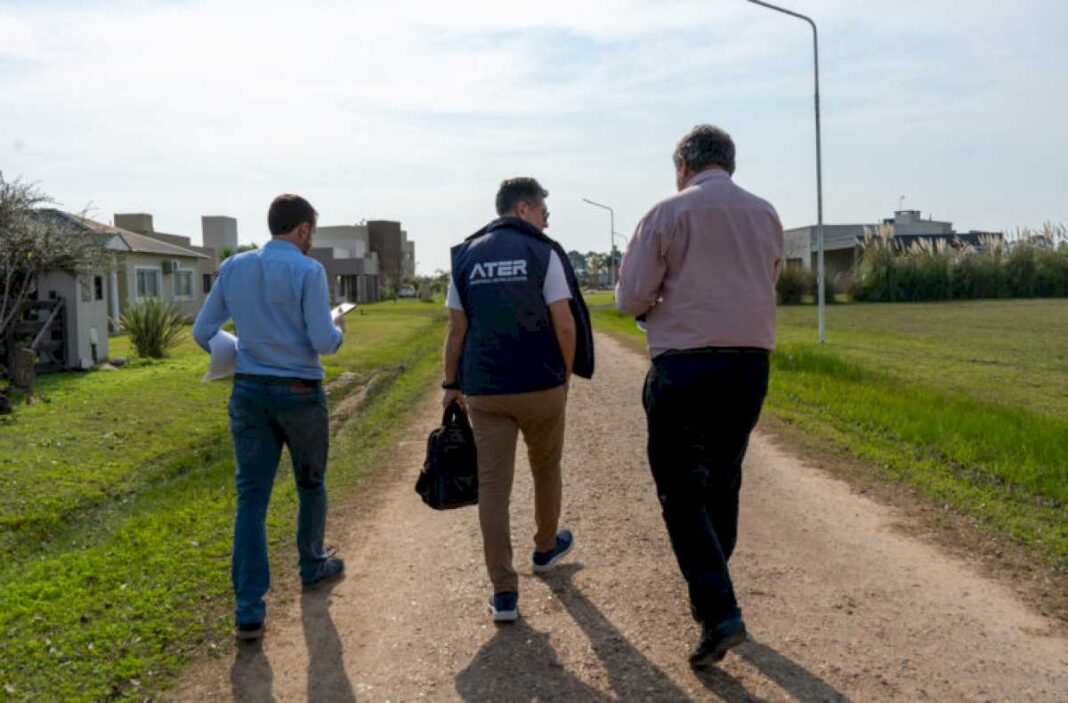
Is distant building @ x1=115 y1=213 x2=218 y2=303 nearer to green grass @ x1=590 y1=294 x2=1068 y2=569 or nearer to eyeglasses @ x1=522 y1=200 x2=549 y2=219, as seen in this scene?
green grass @ x1=590 y1=294 x2=1068 y2=569

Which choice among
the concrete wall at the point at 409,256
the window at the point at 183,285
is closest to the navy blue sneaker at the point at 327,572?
the window at the point at 183,285

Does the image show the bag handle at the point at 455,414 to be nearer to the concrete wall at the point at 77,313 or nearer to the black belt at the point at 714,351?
the black belt at the point at 714,351

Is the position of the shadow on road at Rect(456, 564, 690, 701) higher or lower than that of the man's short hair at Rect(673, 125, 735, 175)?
lower

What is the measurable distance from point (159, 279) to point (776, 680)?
3466cm

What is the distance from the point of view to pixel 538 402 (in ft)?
14.6

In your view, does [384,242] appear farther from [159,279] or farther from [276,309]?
[276,309]

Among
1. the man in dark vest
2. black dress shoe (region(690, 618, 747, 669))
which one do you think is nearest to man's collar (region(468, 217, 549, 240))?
the man in dark vest

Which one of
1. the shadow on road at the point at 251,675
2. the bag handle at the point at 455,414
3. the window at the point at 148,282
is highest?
the window at the point at 148,282

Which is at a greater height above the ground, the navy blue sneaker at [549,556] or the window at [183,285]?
the window at [183,285]

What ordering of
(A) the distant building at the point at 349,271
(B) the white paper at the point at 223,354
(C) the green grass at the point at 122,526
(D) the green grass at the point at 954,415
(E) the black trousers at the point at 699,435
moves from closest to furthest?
(E) the black trousers at the point at 699,435
(C) the green grass at the point at 122,526
(B) the white paper at the point at 223,354
(D) the green grass at the point at 954,415
(A) the distant building at the point at 349,271

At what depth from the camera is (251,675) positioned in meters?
4.09

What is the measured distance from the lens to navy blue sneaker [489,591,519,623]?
14.6 feet

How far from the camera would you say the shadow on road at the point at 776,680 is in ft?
12.0

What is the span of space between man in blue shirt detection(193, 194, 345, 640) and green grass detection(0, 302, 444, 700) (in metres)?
0.43
